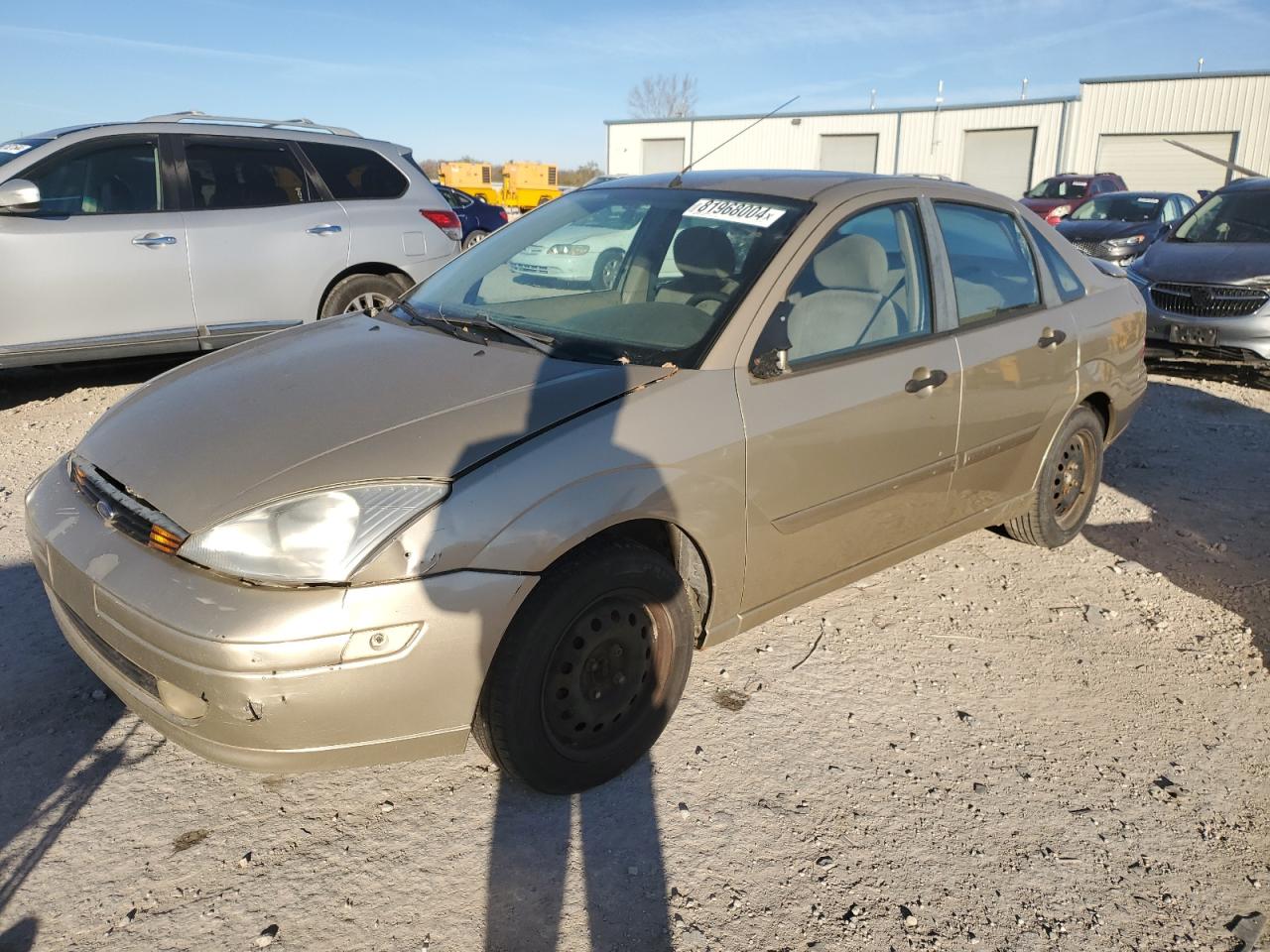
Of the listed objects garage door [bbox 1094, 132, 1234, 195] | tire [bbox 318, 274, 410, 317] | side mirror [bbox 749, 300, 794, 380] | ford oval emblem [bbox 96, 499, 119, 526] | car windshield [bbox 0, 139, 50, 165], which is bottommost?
ford oval emblem [bbox 96, 499, 119, 526]

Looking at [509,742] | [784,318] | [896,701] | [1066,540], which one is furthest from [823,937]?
[1066,540]

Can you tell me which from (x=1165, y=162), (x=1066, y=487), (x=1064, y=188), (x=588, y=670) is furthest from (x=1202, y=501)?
(x=1165, y=162)

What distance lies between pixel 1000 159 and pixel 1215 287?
1259 inches

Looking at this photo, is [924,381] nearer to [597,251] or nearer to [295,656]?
[597,251]

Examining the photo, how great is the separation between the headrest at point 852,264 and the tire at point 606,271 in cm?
75

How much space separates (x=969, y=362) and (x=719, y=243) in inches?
41.8

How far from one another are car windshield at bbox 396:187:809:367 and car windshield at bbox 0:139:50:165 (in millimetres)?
3868

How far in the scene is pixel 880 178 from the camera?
3.64 meters

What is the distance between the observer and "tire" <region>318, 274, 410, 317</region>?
22.5ft

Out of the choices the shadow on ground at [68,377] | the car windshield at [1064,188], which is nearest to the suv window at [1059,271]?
the shadow on ground at [68,377]

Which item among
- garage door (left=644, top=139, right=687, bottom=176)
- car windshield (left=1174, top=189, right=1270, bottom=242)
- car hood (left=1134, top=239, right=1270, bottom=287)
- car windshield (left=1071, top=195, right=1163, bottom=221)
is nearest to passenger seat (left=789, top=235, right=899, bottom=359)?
car hood (left=1134, top=239, right=1270, bottom=287)

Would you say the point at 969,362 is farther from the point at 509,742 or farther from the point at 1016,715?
the point at 509,742

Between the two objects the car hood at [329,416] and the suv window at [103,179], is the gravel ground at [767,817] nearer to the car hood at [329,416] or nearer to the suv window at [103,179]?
the car hood at [329,416]

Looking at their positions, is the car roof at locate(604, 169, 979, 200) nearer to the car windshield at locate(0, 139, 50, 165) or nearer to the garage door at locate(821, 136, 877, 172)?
the car windshield at locate(0, 139, 50, 165)
